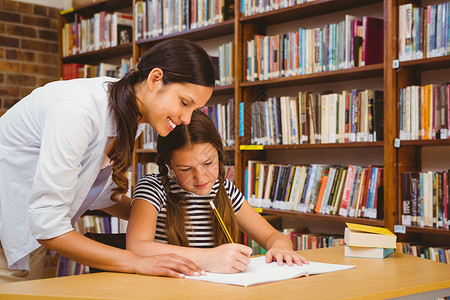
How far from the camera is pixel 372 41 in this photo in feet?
8.83

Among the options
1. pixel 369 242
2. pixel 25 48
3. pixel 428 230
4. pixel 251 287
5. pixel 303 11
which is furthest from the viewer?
pixel 25 48

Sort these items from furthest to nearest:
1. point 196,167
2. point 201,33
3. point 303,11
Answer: point 201,33 → point 303,11 → point 196,167

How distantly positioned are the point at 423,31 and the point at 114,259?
72.3 inches

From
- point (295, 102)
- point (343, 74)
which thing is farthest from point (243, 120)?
point (343, 74)

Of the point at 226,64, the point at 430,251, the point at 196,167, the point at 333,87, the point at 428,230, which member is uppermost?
the point at 226,64

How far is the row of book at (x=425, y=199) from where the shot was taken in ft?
7.97

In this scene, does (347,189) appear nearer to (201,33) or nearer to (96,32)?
(201,33)

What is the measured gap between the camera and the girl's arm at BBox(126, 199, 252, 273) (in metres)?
1.34

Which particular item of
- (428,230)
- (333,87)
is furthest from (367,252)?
(333,87)

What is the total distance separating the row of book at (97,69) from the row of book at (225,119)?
3.16ft

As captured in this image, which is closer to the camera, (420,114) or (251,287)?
(251,287)

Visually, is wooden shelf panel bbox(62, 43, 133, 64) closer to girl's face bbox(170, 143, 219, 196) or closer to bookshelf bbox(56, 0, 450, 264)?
bookshelf bbox(56, 0, 450, 264)

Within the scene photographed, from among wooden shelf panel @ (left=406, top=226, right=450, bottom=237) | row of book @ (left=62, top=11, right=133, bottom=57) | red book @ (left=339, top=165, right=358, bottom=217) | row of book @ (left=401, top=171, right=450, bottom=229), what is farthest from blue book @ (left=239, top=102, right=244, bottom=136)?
row of book @ (left=62, top=11, right=133, bottom=57)

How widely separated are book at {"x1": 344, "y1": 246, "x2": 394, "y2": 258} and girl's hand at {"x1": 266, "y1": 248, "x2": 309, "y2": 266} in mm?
189
